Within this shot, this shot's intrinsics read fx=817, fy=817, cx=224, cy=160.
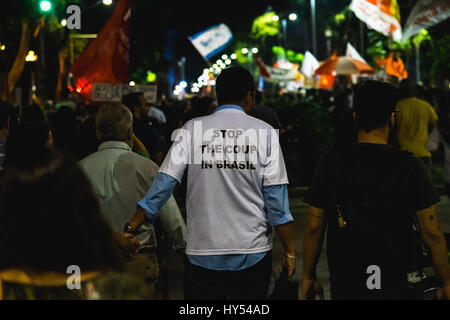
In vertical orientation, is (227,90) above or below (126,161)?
above

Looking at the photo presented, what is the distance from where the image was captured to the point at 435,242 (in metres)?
4.39

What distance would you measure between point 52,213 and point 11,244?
17 cm

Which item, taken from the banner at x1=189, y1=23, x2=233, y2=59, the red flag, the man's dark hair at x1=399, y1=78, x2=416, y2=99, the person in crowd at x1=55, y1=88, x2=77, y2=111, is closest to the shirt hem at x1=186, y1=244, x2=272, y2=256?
the man's dark hair at x1=399, y1=78, x2=416, y2=99

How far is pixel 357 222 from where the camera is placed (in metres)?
4.20

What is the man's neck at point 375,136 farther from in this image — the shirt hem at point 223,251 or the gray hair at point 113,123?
the gray hair at point 113,123

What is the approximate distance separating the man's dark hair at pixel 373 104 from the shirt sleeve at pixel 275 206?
71 centimetres

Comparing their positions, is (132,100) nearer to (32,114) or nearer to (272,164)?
(32,114)

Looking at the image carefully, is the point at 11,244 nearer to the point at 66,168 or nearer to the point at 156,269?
the point at 66,168

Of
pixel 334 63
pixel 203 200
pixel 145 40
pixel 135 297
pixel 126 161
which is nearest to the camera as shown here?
pixel 135 297

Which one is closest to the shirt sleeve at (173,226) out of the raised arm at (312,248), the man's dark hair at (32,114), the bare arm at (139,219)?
the bare arm at (139,219)

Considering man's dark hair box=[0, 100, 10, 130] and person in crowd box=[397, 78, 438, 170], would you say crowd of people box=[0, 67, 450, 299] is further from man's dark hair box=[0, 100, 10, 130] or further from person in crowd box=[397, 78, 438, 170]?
person in crowd box=[397, 78, 438, 170]

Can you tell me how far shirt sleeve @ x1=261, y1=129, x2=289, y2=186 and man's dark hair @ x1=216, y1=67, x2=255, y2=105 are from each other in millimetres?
357

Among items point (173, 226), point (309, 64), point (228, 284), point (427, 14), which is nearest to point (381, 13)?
point (427, 14)
